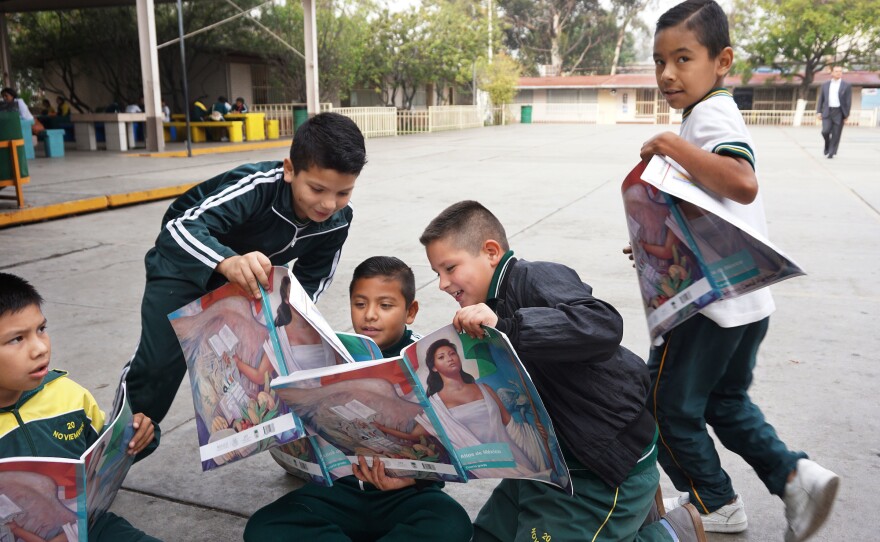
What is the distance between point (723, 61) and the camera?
2.22 metres

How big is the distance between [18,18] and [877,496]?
26.8 m

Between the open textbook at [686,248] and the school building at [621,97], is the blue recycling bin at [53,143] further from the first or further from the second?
the school building at [621,97]

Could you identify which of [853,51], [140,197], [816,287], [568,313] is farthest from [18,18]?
[853,51]

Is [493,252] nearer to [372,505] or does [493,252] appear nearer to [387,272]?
[387,272]

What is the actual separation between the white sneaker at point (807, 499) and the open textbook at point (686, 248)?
57 centimetres

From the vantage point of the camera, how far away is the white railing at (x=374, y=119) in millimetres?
24148

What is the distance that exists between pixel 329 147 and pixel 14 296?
95 centimetres

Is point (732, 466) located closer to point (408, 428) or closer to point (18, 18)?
point (408, 428)

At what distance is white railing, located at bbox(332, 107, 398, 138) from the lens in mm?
24148

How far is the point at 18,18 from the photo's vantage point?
2369 centimetres

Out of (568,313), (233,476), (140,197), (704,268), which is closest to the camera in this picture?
(568,313)

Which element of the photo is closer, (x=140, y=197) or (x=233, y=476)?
(x=233, y=476)

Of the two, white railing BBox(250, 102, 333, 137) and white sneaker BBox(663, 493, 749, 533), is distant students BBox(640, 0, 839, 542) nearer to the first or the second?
white sneaker BBox(663, 493, 749, 533)

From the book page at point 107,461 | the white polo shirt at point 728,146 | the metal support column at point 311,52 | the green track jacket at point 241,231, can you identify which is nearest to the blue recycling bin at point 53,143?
the metal support column at point 311,52
